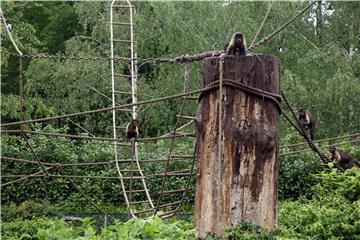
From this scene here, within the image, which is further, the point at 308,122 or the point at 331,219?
the point at 308,122

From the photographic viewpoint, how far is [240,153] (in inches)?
176

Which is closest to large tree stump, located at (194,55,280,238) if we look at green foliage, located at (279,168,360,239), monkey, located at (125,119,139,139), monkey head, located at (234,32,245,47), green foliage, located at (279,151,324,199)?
A: green foliage, located at (279,168,360,239)

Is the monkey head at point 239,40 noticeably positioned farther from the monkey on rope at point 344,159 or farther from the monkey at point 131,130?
the monkey at point 131,130

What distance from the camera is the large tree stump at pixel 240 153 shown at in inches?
175

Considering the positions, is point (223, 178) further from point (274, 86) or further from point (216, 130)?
point (274, 86)

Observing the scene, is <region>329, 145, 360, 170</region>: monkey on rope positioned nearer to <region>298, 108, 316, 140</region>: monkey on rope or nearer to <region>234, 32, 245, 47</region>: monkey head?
<region>298, 108, 316, 140</region>: monkey on rope

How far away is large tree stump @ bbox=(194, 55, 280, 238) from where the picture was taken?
4.46 meters

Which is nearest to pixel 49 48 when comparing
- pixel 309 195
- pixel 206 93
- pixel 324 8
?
pixel 324 8

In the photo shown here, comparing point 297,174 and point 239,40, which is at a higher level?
point 239,40

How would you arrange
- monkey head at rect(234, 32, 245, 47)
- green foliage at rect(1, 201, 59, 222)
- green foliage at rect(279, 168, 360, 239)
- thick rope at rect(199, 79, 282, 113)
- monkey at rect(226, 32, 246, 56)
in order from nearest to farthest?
1. green foliage at rect(279, 168, 360, 239)
2. thick rope at rect(199, 79, 282, 113)
3. monkey at rect(226, 32, 246, 56)
4. monkey head at rect(234, 32, 245, 47)
5. green foliage at rect(1, 201, 59, 222)

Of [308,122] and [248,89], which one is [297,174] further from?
[248,89]

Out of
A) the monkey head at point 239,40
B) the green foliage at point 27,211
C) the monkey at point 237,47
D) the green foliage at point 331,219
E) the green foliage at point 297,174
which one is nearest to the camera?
the green foliage at point 331,219

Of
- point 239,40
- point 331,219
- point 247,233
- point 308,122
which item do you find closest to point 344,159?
point 308,122

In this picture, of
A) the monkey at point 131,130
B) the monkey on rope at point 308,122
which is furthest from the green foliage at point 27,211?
the monkey on rope at point 308,122
